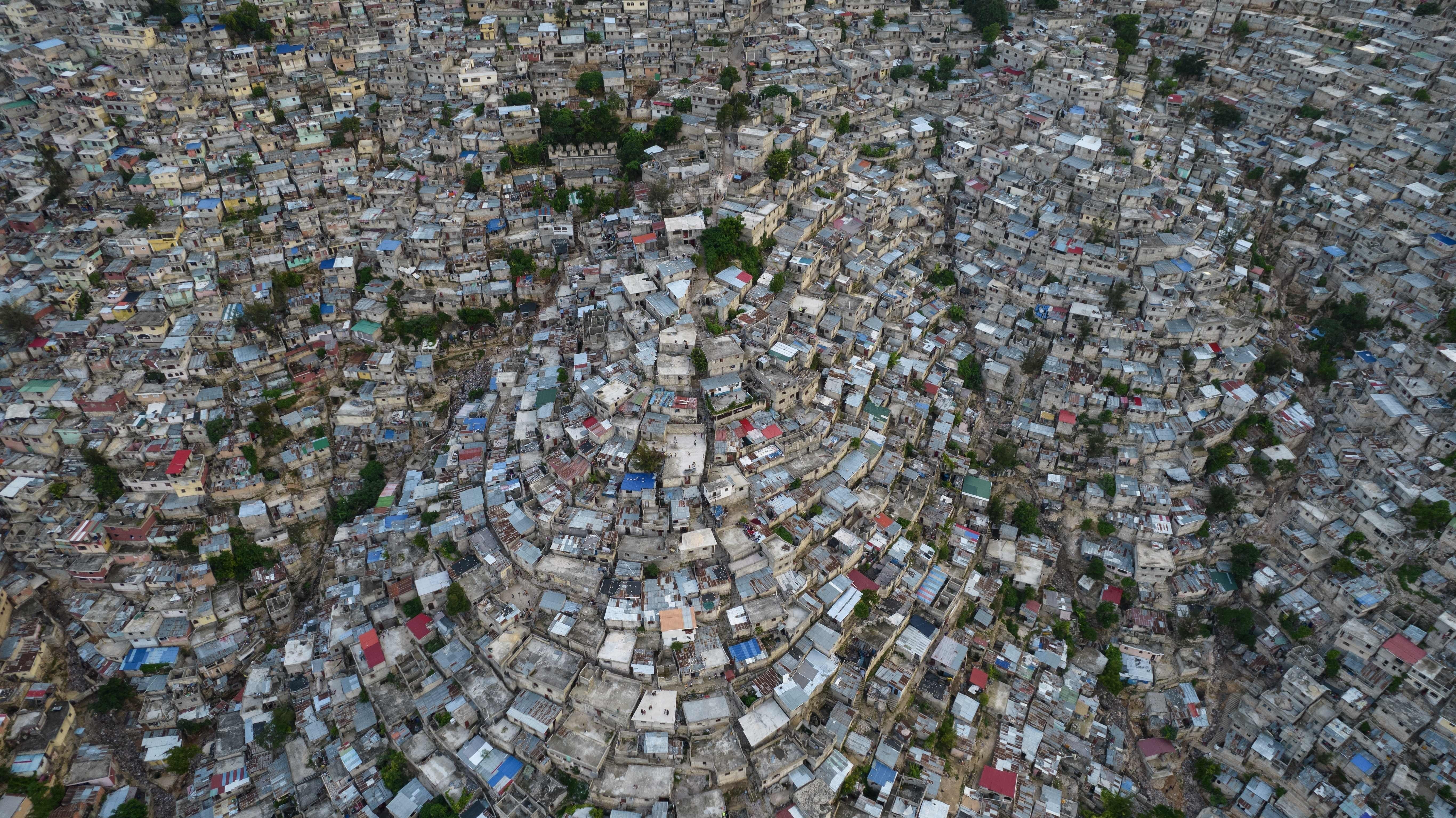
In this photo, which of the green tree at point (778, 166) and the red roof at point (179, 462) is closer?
the red roof at point (179, 462)

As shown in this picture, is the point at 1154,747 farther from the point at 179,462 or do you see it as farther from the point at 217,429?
the point at 179,462

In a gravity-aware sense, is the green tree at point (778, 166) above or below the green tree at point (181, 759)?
above

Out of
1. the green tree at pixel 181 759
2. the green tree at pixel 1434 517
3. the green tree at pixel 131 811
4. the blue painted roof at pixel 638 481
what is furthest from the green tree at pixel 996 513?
the green tree at pixel 131 811

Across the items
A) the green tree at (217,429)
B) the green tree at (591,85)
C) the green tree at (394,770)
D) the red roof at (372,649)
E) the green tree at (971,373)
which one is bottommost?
the green tree at (394,770)

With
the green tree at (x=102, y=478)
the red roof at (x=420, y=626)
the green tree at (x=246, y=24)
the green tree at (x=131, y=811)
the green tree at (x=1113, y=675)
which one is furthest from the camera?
the green tree at (x=246, y=24)

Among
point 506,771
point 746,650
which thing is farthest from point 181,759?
point 746,650

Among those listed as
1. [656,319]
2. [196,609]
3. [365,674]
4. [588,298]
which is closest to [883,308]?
[656,319]

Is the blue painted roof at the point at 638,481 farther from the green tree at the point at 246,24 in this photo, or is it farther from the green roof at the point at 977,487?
the green tree at the point at 246,24
